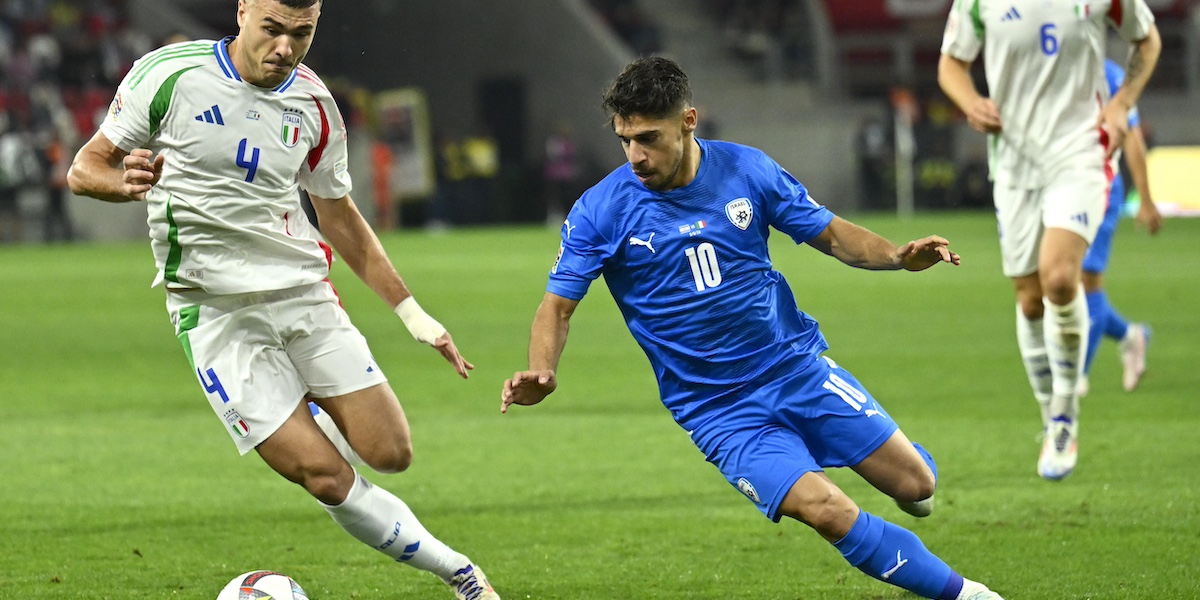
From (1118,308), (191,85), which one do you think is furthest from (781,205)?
(1118,308)

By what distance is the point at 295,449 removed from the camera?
4805 mm

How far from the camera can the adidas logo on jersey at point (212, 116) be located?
4879mm

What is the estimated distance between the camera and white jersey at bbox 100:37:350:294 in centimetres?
488

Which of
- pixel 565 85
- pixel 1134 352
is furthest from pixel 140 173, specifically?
pixel 565 85

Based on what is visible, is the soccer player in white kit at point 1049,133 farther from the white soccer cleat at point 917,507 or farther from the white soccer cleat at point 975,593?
the white soccer cleat at point 975,593

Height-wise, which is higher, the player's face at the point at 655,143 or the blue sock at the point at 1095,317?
the player's face at the point at 655,143

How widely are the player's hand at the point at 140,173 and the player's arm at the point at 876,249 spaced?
79.0 inches

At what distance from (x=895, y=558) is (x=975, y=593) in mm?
278

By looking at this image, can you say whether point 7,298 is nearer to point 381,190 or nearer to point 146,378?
point 146,378

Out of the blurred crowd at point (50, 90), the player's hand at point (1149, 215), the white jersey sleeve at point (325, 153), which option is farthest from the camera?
the blurred crowd at point (50, 90)

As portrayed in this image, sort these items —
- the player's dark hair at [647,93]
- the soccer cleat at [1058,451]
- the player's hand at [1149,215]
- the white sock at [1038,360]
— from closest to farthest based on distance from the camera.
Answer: the player's dark hair at [647,93], the soccer cleat at [1058,451], the white sock at [1038,360], the player's hand at [1149,215]

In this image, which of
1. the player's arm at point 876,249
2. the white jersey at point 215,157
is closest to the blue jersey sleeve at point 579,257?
the player's arm at point 876,249

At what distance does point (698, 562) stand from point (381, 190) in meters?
25.5

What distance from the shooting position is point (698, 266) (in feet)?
15.5
